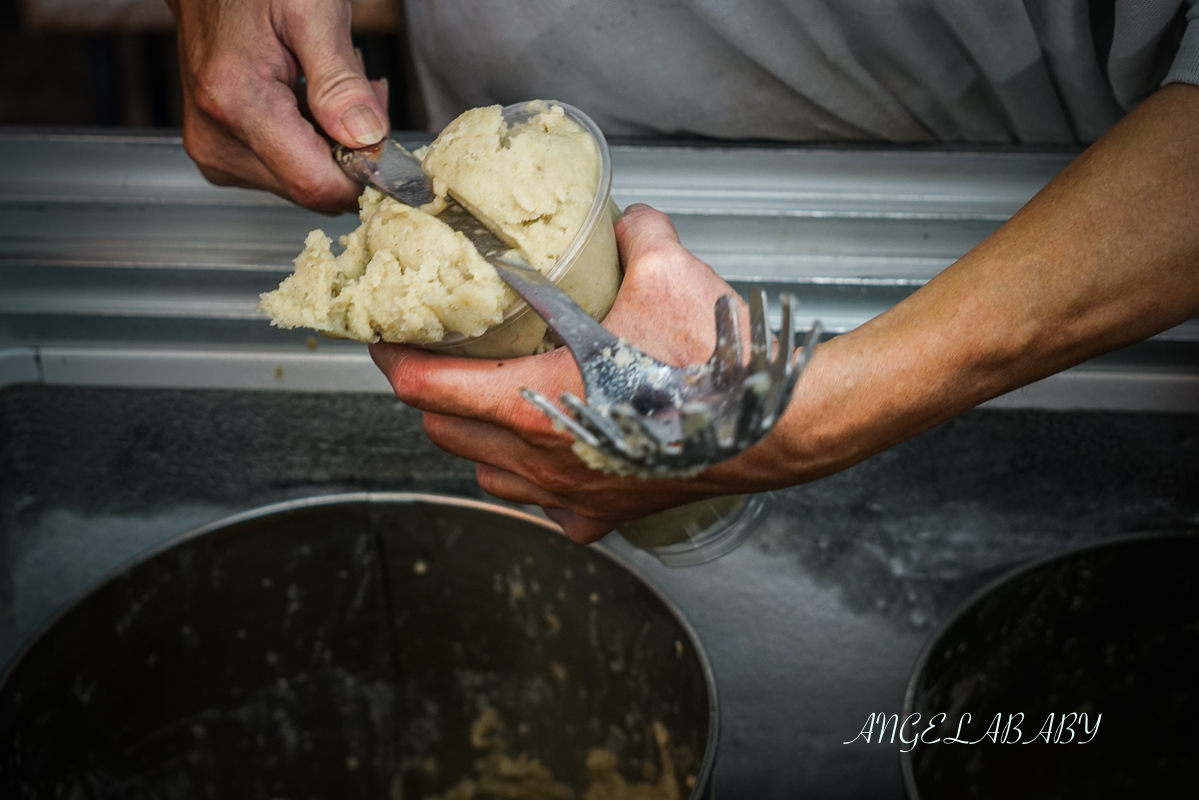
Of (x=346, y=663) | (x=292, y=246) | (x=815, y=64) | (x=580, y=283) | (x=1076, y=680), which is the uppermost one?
(x=815, y=64)

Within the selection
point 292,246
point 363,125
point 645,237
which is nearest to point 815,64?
point 645,237

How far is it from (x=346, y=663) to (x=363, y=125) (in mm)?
879

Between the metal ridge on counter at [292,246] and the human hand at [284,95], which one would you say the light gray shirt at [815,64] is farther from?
the human hand at [284,95]

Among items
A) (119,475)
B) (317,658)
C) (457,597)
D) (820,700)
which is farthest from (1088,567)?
(119,475)

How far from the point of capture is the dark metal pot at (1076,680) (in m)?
1.02

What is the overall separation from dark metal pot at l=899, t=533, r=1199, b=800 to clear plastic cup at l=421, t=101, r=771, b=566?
304 mm

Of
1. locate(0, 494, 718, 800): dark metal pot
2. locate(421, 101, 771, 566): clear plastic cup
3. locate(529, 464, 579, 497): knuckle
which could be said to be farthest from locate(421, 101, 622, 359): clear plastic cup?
locate(0, 494, 718, 800): dark metal pot

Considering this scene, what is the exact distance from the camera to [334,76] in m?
1.04

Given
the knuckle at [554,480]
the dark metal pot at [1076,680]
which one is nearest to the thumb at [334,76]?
the knuckle at [554,480]

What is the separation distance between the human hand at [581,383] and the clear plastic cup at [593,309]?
0.07 ft

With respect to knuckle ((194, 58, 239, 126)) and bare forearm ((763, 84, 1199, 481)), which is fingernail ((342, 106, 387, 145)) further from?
bare forearm ((763, 84, 1199, 481))

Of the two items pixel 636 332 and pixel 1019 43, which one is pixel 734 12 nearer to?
pixel 1019 43

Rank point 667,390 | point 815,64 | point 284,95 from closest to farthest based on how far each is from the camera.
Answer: point 667,390, point 284,95, point 815,64

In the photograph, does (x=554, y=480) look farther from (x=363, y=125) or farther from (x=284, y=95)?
(x=284, y=95)
